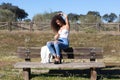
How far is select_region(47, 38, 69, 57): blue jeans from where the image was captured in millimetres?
11078

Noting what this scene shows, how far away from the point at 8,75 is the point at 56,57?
1.72m

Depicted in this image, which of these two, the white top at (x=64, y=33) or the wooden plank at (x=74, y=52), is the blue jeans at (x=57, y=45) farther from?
the wooden plank at (x=74, y=52)

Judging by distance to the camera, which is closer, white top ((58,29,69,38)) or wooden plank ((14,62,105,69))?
wooden plank ((14,62,105,69))

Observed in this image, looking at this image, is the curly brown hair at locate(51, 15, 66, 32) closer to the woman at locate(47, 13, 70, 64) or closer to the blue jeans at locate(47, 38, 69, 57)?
the woman at locate(47, 13, 70, 64)

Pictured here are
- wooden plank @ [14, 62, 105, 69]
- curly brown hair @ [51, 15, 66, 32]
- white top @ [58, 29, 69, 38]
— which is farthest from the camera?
curly brown hair @ [51, 15, 66, 32]

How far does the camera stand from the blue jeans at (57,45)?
11078 millimetres

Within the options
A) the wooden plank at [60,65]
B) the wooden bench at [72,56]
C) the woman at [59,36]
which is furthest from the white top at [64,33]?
the wooden plank at [60,65]

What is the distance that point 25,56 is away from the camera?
11680mm

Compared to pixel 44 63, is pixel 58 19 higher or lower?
higher

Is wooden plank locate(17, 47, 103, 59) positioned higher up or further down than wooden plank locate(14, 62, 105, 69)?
higher up

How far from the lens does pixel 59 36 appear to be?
11391 mm

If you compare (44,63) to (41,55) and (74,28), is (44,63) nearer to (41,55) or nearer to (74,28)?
(41,55)

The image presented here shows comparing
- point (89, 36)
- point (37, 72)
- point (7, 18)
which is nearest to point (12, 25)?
point (89, 36)

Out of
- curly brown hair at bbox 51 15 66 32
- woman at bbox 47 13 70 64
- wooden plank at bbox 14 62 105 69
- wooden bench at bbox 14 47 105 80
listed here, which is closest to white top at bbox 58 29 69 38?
woman at bbox 47 13 70 64
